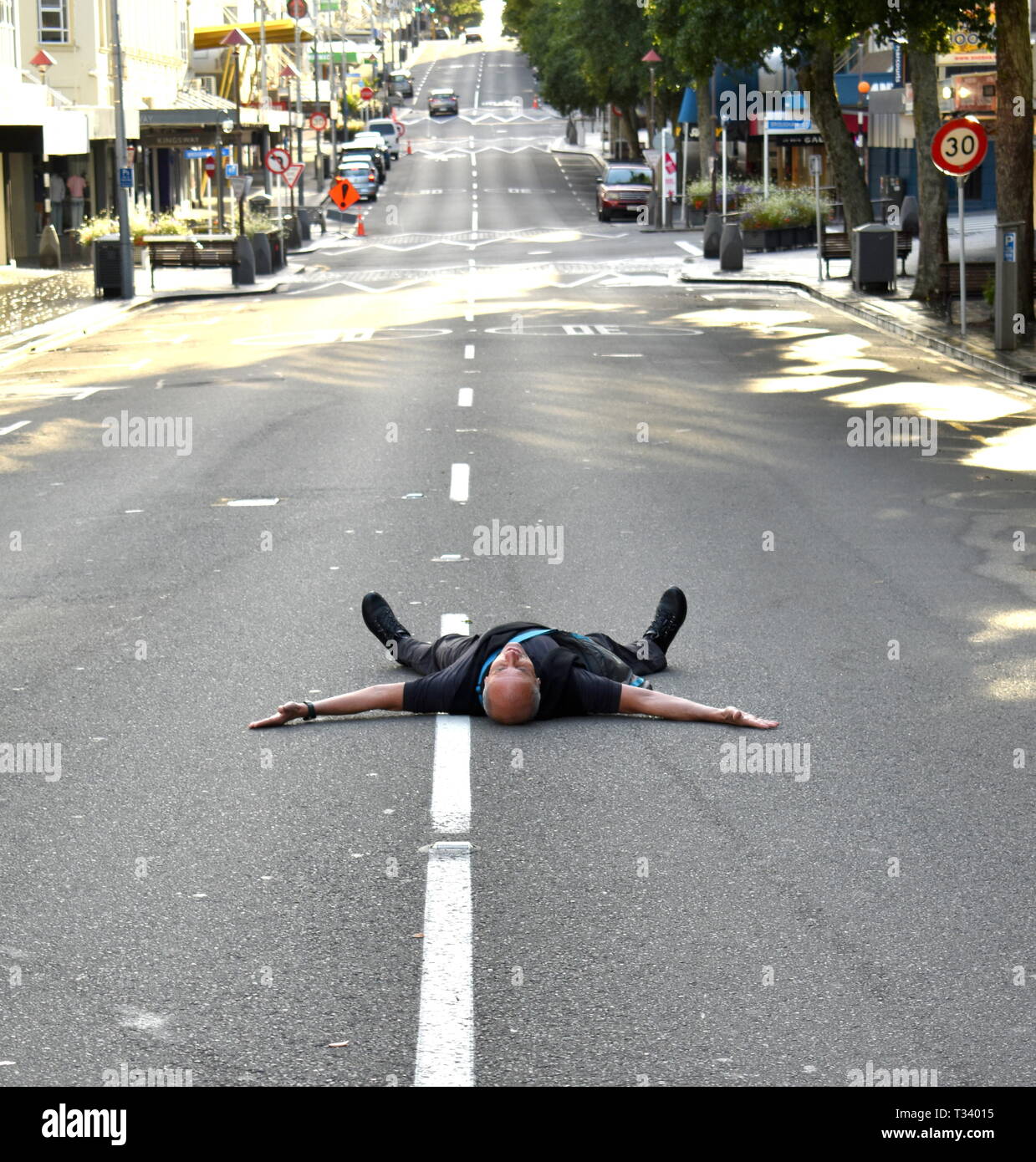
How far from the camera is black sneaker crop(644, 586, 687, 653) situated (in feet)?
28.7

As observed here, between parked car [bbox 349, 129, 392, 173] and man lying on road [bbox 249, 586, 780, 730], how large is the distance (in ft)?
267

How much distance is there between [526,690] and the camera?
764 cm

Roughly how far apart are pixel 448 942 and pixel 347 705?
2513 mm

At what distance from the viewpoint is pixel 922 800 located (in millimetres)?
6840

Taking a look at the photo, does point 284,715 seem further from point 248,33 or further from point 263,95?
point 248,33

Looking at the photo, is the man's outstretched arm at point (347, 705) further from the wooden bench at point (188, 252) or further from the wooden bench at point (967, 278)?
the wooden bench at point (188, 252)

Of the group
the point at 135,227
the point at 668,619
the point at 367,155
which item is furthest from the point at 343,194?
the point at 668,619

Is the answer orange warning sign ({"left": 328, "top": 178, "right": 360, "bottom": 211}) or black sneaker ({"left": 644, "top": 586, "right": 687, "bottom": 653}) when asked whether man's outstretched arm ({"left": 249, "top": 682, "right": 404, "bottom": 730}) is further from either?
orange warning sign ({"left": 328, "top": 178, "right": 360, "bottom": 211})

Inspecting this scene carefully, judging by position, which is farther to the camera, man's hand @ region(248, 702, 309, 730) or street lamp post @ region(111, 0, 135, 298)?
street lamp post @ region(111, 0, 135, 298)

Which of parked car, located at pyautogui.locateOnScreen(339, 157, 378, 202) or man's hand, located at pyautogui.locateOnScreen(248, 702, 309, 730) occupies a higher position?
parked car, located at pyautogui.locateOnScreen(339, 157, 378, 202)

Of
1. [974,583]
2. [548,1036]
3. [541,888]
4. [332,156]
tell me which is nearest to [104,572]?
[974,583]

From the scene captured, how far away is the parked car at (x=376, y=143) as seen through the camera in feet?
290

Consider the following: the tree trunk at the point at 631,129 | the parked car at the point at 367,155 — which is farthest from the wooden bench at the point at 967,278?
the tree trunk at the point at 631,129

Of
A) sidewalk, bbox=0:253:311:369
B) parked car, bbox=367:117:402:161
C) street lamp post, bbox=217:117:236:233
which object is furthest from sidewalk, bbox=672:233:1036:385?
parked car, bbox=367:117:402:161
